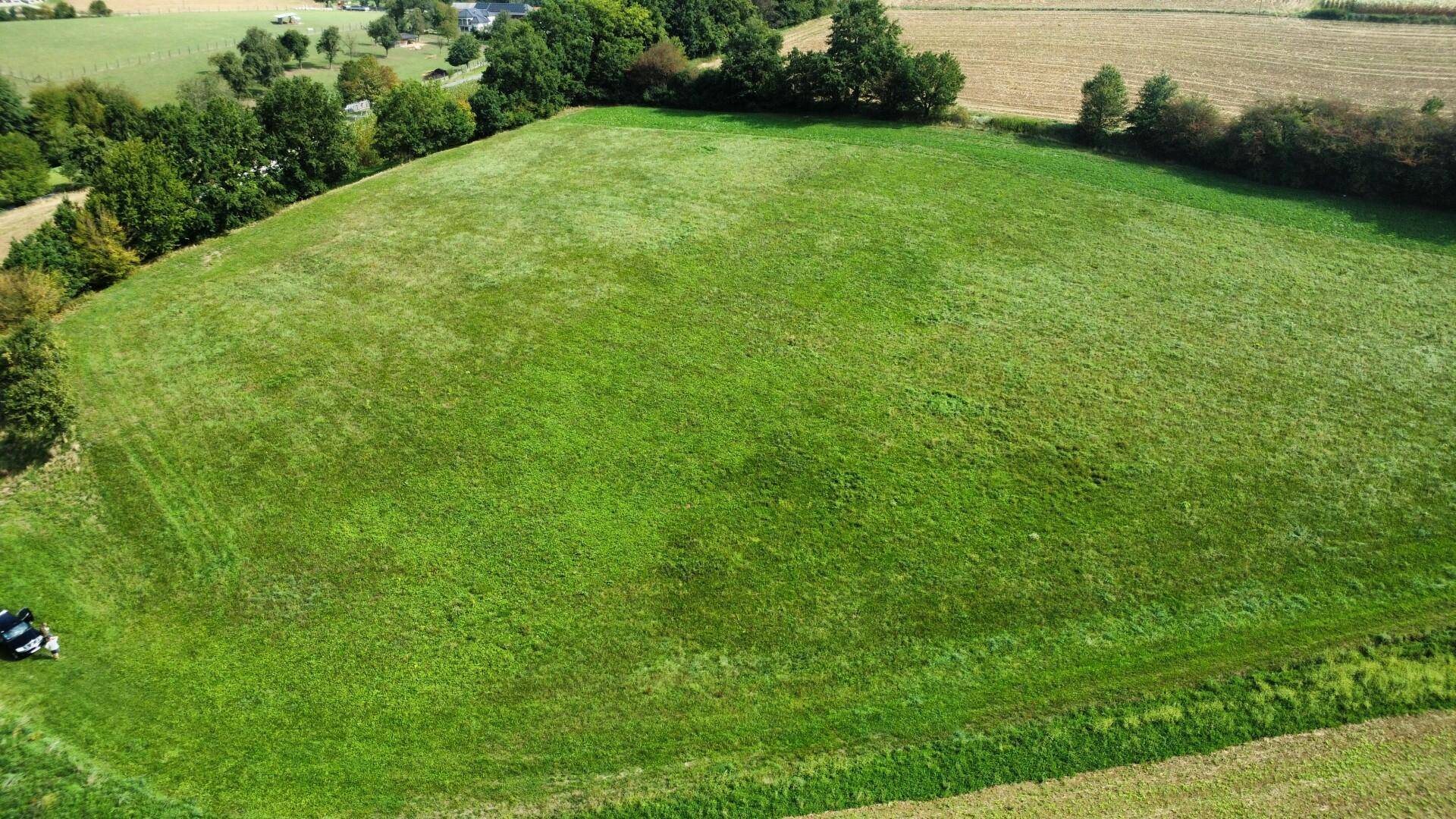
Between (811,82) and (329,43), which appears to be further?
(329,43)

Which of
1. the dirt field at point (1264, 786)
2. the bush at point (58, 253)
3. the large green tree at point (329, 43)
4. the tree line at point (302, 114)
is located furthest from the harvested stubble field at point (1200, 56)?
the large green tree at point (329, 43)

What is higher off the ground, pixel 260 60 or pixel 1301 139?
pixel 260 60

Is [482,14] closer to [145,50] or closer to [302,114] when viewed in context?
[145,50]

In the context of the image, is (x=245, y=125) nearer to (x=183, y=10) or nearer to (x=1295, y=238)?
(x=1295, y=238)

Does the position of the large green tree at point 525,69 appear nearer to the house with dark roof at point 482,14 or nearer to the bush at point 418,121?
the bush at point 418,121

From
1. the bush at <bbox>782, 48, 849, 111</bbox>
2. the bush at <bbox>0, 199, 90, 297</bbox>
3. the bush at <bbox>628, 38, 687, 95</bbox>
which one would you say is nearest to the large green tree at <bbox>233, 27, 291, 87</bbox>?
the bush at <bbox>628, 38, 687, 95</bbox>

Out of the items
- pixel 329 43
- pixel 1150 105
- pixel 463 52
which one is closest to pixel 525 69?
pixel 463 52

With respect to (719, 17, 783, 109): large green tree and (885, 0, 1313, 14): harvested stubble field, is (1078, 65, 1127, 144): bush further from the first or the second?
(885, 0, 1313, 14): harvested stubble field
